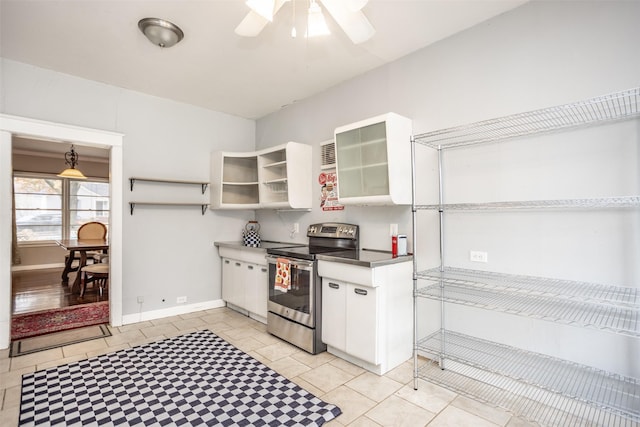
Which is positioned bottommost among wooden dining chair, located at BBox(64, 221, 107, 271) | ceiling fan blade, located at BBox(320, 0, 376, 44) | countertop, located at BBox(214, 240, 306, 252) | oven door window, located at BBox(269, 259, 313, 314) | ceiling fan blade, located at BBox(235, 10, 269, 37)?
oven door window, located at BBox(269, 259, 313, 314)

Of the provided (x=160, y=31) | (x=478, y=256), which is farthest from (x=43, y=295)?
Answer: (x=478, y=256)

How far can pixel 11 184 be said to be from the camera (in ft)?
10.0

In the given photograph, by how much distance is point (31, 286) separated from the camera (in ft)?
18.1

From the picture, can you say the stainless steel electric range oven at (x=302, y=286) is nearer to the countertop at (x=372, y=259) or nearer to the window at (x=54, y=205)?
the countertop at (x=372, y=259)

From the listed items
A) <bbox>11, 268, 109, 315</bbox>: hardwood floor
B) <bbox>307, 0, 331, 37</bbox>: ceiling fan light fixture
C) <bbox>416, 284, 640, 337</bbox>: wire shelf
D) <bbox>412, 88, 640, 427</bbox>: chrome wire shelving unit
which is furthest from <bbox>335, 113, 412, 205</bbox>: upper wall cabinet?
<bbox>11, 268, 109, 315</bbox>: hardwood floor

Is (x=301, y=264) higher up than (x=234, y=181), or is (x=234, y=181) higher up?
(x=234, y=181)

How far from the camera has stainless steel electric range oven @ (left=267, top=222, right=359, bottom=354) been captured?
2.87 metres

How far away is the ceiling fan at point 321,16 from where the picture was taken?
1.67m

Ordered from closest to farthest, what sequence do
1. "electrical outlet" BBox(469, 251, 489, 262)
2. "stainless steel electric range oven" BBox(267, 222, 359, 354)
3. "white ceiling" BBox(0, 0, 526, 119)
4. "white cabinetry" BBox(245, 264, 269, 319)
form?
"white ceiling" BBox(0, 0, 526, 119) → "electrical outlet" BBox(469, 251, 489, 262) → "stainless steel electric range oven" BBox(267, 222, 359, 354) → "white cabinetry" BBox(245, 264, 269, 319)

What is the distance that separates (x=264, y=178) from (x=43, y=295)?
3988mm

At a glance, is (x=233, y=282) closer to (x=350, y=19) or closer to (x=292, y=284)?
(x=292, y=284)

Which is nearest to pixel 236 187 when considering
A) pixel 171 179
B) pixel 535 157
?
pixel 171 179

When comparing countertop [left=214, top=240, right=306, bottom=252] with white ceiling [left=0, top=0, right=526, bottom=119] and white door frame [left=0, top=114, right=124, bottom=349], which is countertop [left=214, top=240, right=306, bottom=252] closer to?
white door frame [left=0, top=114, right=124, bottom=349]

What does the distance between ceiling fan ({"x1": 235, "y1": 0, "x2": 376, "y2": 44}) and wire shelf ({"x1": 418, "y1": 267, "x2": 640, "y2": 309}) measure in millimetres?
1720
